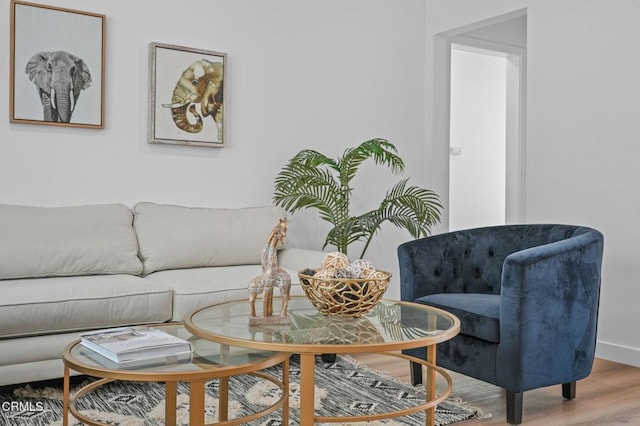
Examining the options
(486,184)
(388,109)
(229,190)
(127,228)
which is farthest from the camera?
(486,184)

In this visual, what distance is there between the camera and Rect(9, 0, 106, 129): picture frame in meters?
3.31

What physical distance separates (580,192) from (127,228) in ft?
8.25

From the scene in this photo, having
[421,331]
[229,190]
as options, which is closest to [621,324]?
[421,331]

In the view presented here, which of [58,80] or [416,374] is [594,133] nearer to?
[416,374]

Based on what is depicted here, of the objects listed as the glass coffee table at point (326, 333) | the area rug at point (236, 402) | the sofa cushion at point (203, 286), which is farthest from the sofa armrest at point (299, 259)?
the glass coffee table at point (326, 333)

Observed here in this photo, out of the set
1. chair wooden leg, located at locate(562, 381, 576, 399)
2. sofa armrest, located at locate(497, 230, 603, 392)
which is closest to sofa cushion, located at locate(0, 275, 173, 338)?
sofa armrest, located at locate(497, 230, 603, 392)

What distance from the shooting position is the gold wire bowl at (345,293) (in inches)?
78.2

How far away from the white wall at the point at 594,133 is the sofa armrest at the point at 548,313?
0.98 meters

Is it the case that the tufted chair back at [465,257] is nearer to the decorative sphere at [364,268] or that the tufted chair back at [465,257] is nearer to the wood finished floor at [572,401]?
the wood finished floor at [572,401]

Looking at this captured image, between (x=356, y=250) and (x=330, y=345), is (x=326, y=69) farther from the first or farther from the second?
(x=330, y=345)

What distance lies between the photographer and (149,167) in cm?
373

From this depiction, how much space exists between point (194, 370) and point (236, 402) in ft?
3.20

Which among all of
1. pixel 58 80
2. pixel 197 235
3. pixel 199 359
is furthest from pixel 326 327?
pixel 58 80

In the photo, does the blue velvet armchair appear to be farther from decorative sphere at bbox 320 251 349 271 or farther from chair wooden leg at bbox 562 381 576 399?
decorative sphere at bbox 320 251 349 271
